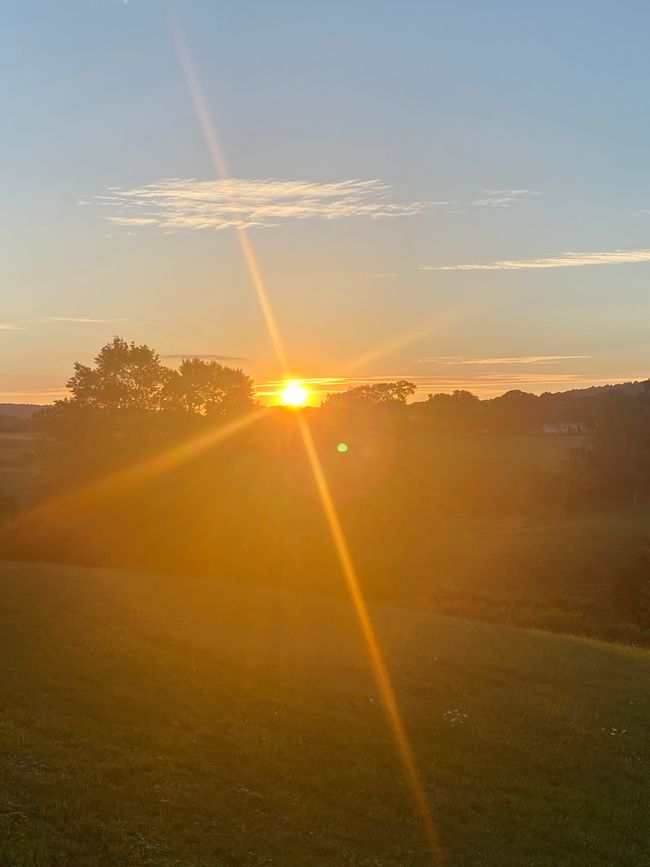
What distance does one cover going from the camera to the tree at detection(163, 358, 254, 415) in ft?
272

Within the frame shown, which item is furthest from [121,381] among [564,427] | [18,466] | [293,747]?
[564,427]

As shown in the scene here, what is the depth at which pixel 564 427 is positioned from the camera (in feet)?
425

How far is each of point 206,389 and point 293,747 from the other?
76.7 m

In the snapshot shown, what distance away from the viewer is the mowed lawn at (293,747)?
11.5 metres

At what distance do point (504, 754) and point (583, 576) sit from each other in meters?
46.6

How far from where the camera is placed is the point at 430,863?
38.0 ft

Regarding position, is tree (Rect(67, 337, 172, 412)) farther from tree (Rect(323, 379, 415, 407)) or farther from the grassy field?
tree (Rect(323, 379, 415, 407))

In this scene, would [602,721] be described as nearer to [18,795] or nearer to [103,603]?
[18,795]

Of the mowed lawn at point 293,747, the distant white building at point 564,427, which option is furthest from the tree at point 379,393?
the mowed lawn at point 293,747

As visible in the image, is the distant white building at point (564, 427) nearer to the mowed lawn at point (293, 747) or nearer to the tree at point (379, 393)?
the tree at point (379, 393)

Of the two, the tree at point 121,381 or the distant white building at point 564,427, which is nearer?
the tree at point 121,381

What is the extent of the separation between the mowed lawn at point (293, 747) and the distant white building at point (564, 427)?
100528 millimetres

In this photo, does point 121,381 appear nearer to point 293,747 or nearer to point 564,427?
point 293,747

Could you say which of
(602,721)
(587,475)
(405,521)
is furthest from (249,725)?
(587,475)
